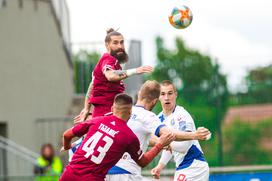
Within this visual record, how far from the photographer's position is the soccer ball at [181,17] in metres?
15.1

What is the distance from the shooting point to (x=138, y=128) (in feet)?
42.2

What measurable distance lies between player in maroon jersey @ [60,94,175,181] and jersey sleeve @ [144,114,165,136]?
23.8 inches

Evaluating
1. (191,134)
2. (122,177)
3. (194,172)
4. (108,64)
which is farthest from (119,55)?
(194,172)

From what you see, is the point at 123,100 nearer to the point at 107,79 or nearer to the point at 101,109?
the point at 107,79

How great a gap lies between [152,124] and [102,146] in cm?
107

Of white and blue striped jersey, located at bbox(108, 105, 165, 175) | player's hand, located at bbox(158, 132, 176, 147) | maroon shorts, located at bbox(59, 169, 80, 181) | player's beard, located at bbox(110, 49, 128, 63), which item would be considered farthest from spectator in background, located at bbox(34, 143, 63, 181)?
player's hand, located at bbox(158, 132, 176, 147)

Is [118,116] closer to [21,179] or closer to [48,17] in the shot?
[21,179]

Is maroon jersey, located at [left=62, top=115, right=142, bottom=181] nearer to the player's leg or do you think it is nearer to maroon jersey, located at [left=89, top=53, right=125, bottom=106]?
the player's leg

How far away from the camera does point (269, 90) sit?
24203 mm

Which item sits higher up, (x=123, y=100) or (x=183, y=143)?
(x=123, y=100)

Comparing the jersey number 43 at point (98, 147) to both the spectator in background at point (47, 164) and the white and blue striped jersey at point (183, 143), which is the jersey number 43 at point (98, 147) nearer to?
the white and blue striped jersey at point (183, 143)

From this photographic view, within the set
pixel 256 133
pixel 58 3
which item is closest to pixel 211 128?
pixel 256 133

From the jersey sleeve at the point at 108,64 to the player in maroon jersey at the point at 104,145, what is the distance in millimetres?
1317

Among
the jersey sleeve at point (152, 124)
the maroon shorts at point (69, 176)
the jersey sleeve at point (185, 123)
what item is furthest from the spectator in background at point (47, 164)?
the maroon shorts at point (69, 176)
